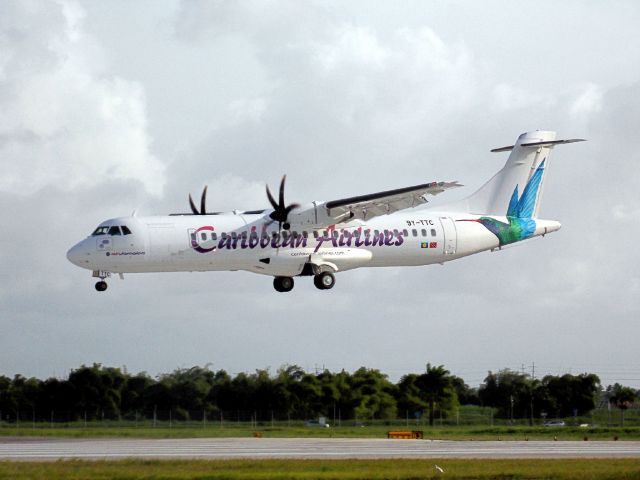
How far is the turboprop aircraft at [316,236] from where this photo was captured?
149ft

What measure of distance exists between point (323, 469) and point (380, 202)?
2003 cm

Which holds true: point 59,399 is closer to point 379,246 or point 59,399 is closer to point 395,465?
point 379,246

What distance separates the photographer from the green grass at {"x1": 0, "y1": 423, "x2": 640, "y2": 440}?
4891 cm

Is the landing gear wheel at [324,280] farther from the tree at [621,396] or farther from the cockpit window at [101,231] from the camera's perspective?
the tree at [621,396]

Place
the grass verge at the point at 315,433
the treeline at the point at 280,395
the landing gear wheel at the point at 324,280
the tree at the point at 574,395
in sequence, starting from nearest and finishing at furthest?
the landing gear wheel at the point at 324,280 → the grass verge at the point at 315,433 → the treeline at the point at 280,395 → the tree at the point at 574,395

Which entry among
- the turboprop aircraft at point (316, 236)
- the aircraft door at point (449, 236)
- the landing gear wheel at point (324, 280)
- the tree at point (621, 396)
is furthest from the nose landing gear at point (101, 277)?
the tree at point (621, 396)

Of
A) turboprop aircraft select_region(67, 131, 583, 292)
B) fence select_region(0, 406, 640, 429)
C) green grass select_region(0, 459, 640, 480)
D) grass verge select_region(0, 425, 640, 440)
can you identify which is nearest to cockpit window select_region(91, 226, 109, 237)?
turboprop aircraft select_region(67, 131, 583, 292)

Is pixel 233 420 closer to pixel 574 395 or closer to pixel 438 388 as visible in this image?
pixel 438 388

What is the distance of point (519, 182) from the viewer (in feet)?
176

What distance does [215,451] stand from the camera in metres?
35.0

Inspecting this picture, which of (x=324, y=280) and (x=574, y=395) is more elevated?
(x=324, y=280)

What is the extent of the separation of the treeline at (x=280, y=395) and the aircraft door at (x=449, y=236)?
Result: 19.4m

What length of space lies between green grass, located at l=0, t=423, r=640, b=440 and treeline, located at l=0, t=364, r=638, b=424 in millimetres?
5567

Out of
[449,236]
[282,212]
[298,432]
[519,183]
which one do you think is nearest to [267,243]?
[282,212]
